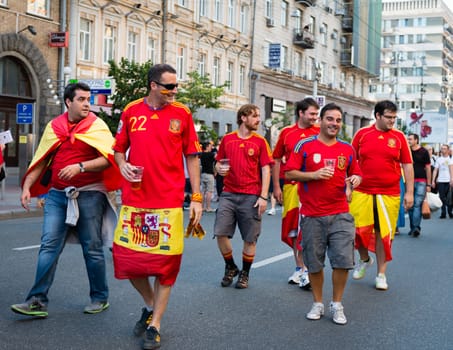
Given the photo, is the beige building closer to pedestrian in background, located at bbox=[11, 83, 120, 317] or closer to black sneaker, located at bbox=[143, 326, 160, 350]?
pedestrian in background, located at bbox=[11, 83, 120, 317]

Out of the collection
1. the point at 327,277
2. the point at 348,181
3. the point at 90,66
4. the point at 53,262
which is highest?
the point at 90,66

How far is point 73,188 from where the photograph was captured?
566cm

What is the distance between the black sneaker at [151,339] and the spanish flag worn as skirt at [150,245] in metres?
0.35

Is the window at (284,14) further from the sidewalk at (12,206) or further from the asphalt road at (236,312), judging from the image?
the asphalt road at (236,312)

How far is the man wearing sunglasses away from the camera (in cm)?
495

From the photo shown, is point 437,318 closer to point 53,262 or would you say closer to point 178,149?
point 178,149

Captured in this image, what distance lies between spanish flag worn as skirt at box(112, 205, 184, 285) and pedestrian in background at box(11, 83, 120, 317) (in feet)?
2.70

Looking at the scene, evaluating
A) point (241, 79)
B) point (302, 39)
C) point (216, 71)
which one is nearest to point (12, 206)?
point (216, 71)

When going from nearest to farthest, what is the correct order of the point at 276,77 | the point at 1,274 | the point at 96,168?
the point at 96,168
the point at 1,274
the point at 276,77

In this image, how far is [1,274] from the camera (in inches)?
297

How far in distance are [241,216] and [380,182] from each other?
1.60 meters

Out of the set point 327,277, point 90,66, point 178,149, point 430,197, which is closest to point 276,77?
point 90,66

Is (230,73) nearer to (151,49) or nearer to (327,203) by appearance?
(151,49)

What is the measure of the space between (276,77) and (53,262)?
37704 millimetres
